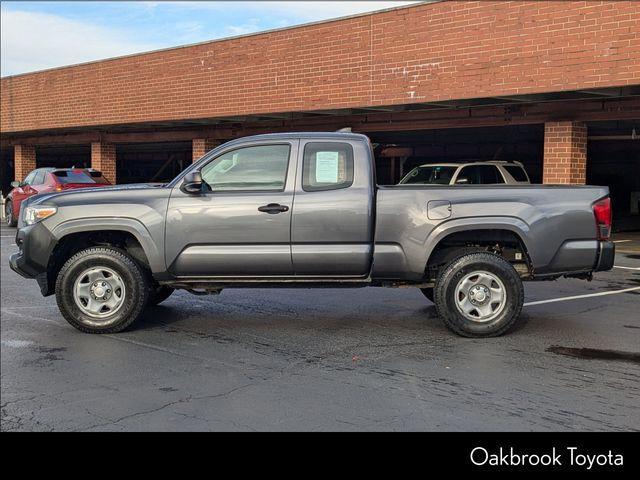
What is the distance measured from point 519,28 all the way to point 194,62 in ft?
32.6

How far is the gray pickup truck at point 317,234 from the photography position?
262 inches

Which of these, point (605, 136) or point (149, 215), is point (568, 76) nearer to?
point (605, 136)

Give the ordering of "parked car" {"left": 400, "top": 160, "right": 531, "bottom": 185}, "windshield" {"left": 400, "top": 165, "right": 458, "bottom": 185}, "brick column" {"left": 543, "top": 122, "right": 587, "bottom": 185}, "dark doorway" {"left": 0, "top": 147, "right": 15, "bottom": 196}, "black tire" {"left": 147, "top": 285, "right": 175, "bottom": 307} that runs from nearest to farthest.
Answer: "black tire" {"left": 147, "top": 285, "right": 175, "bottom": 307}, "brick column" {"left": 543, "top": 122, "right": 587, "bottom": 185}, "parked car" {"left": 400, "top": 160, "right": 531, "bottom": 185}, "windshield" {"left": 400, "top": 165, "right": 458, "bottom": 185}, "dark doorway" {"left": 0, "top": 147, "right": 15, "bottom": 196}

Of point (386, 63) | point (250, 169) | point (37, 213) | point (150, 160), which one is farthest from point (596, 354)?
point (150, 160)

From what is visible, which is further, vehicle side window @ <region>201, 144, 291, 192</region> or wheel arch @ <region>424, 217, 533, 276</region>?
vehicle side window @ <region>201, 144, 291, 192</region>

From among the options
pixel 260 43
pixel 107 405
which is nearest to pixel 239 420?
pixel 107 405

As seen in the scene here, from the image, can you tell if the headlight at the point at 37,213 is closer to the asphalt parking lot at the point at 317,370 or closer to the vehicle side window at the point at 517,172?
the asphalt parking lot at the point at 317,370

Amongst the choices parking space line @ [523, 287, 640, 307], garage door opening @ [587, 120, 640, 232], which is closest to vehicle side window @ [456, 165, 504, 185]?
parking space line @ [523, 287, 640, 307]

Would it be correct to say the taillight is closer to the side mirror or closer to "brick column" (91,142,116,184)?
the side mirror

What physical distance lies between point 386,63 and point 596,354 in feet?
35.6

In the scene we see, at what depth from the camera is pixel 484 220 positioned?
6633mm

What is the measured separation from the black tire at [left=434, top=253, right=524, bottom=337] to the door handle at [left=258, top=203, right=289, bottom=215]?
1.76 meters

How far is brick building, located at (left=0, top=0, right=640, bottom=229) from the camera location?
42.9 feet

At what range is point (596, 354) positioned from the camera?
6.09 metres
